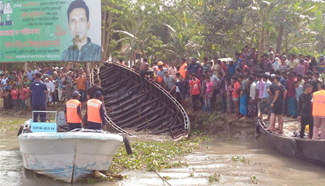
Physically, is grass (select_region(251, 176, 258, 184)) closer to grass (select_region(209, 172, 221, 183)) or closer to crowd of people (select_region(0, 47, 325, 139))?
grass (select_region(209, 172, 221, 183))

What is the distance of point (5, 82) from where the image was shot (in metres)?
21.8

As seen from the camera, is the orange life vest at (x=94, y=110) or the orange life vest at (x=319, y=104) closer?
the orange life vest at (x=94, y=110)

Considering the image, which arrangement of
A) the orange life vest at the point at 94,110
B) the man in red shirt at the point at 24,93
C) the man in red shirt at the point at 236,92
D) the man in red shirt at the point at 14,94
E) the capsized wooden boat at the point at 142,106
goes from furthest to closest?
the man in red shirt at the point at 14,94
the man in red shirt at the point at 24,93
the capsized wooden boat at the point at 142,106
the man in red shirt at the point at 236,92
the orange life vest at the point at 94,110

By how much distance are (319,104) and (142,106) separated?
753cm

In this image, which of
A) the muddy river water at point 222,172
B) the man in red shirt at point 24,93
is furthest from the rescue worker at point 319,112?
the man in red shirt at point 24,93

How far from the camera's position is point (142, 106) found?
53.5ft

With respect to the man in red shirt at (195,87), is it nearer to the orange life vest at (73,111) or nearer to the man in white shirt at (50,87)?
the orange life vest at (73,111)

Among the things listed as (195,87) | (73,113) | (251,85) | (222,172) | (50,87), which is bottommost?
(222,172)

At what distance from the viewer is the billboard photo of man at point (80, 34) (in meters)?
20.2

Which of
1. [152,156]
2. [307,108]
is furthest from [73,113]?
[307,108]

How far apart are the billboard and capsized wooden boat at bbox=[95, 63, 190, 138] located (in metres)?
2.19

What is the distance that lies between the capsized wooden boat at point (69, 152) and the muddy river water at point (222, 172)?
1.18ft

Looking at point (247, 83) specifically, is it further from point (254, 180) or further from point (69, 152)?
point (69, 152)

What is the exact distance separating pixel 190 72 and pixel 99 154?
8262mm
